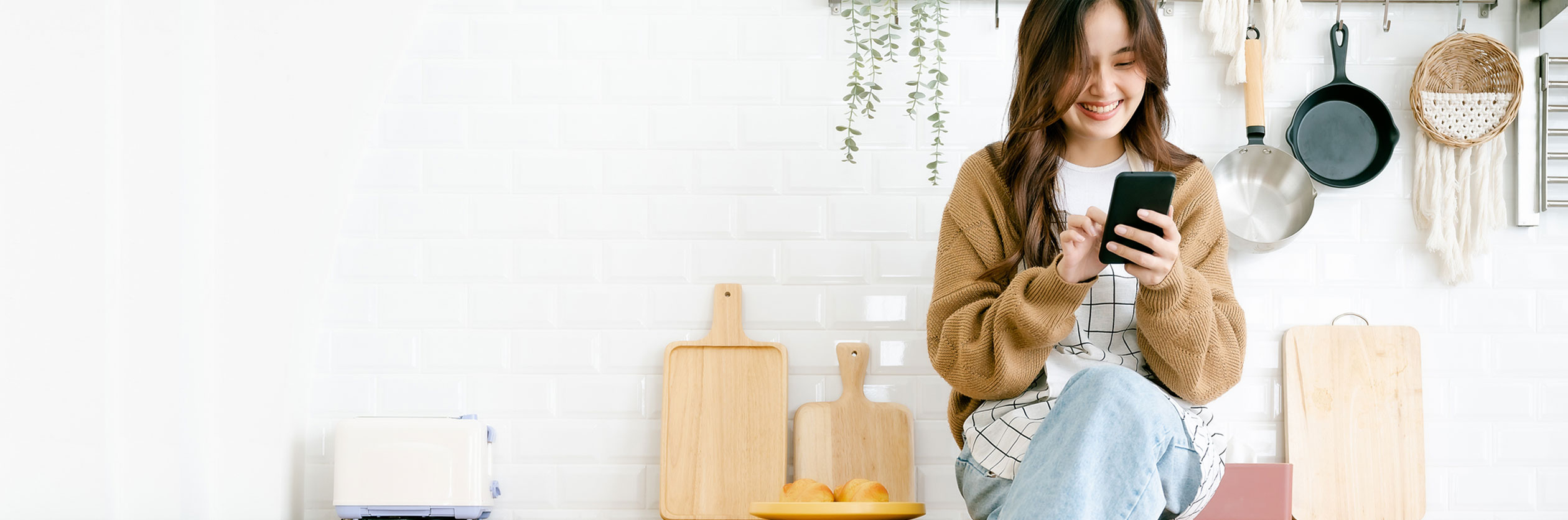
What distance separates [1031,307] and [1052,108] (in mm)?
287

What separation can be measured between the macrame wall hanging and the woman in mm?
609

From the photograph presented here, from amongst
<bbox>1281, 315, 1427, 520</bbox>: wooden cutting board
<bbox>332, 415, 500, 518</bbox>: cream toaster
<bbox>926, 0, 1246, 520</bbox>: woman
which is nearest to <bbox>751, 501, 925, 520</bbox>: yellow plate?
<bbox>926, 0, 1246, 520</bbox>: woman

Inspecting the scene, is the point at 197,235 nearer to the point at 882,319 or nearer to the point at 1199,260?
the point at 882,319

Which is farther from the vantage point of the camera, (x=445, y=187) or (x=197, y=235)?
(x=445, y=187)

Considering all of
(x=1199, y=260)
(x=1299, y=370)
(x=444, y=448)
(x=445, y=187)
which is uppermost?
(x=445, y=187)

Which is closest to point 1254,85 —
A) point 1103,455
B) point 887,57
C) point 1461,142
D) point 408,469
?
point 1461,142

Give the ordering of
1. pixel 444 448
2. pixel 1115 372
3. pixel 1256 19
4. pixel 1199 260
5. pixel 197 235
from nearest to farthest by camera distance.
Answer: pixel 1115 372 → pixel 1199 260 → pixel 197 235 → pixel 444 448 → pixel 1256 19

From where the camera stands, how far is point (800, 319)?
179 centimetres

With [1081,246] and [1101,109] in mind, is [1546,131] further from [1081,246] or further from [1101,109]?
[1081,246]

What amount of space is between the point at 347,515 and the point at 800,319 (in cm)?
82

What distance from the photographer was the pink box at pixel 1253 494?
4.54 feet

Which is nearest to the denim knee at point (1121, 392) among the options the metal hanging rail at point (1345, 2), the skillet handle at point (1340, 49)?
the metal hanging rail at point (1345, 2)

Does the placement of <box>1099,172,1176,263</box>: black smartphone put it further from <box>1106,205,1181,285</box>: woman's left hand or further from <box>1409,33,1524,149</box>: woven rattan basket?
<box>1409,33,1524,149</box>: woven rattan basket

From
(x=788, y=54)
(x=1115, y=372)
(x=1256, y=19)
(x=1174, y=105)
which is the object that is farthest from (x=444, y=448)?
(x=1256, y=19)
